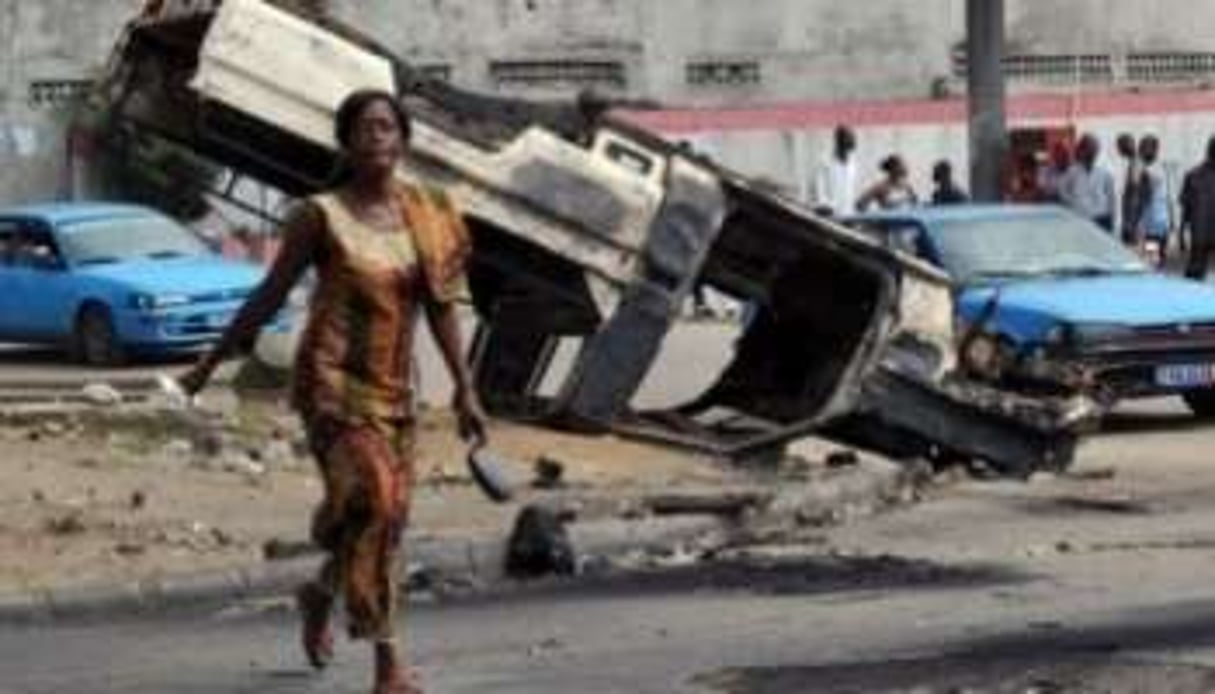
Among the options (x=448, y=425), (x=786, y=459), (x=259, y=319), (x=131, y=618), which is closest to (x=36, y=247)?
(x=448, y=425)

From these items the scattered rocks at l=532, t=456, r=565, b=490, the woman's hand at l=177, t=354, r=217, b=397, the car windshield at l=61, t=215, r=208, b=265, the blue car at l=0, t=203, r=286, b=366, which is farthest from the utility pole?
the woman's hand at l=177, t=354, r=217, b=397

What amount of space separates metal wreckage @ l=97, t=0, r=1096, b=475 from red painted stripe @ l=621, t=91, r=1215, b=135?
80.3 feet

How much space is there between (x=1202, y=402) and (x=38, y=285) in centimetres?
1301

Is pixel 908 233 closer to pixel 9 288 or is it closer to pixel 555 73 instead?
pixel 9 288

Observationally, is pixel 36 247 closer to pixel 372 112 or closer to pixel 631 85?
pixel 631 85

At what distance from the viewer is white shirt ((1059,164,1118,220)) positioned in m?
27.9

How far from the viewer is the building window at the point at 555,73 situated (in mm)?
41906

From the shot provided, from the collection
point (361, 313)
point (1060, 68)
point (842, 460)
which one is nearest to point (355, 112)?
point (361, 313)

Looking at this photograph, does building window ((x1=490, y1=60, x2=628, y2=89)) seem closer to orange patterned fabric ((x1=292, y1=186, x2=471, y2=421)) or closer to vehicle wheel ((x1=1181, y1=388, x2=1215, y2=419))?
vehicle wheel ((x1=1181, y1=388, x2=1215, y2=419))

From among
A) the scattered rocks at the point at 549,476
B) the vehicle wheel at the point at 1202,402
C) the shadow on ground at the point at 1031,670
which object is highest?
the shadow on ground at the point at 1031,670

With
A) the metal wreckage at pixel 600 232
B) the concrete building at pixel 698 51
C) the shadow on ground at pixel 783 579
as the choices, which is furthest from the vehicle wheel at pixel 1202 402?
the concrete building at pixel 698 51

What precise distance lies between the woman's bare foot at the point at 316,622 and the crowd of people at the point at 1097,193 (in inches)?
636

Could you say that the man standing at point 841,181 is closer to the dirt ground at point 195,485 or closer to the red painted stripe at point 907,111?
the red painted stripe at point 907,111

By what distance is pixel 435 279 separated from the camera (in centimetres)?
861
